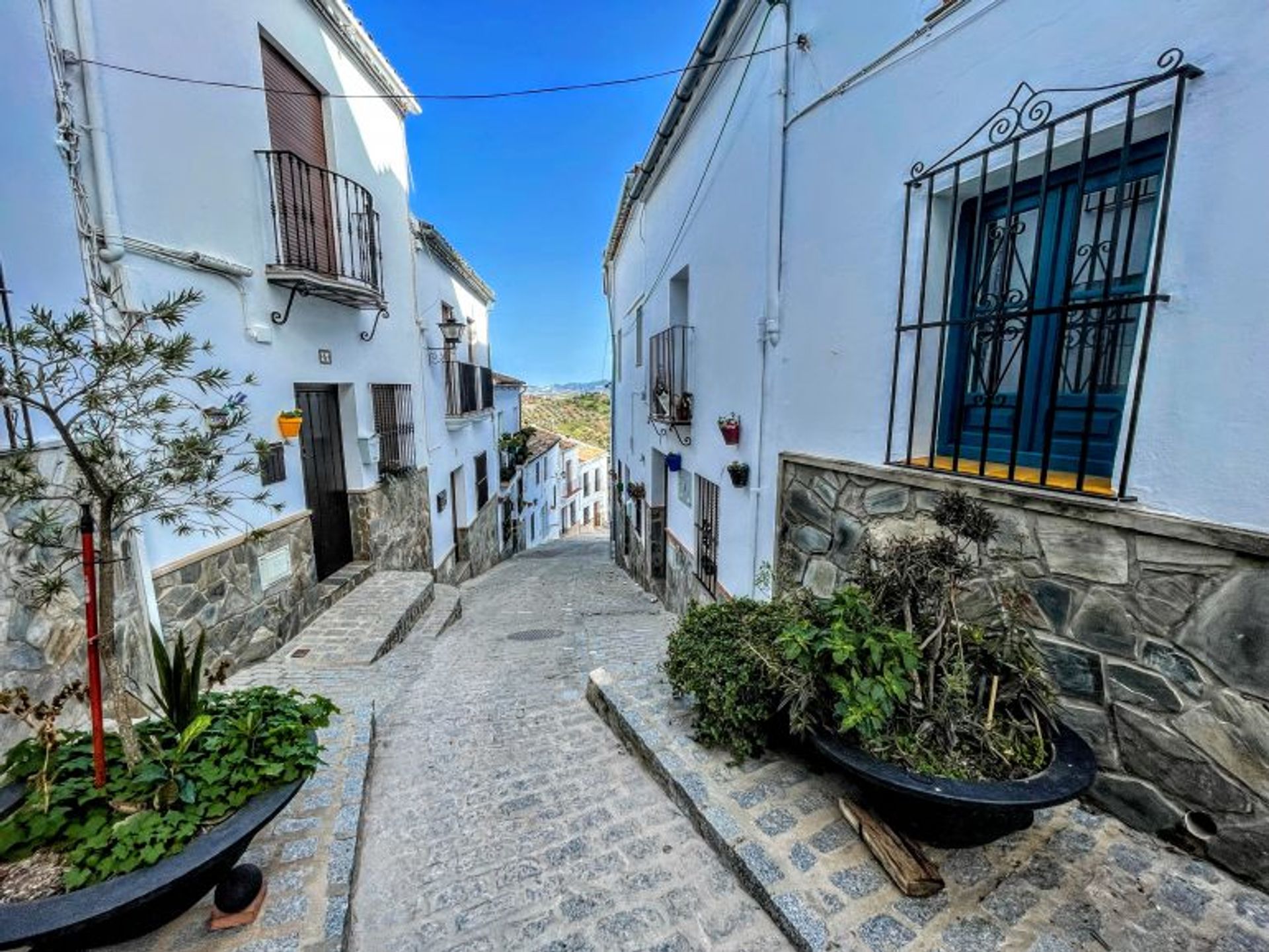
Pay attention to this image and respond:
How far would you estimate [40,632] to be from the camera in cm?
292

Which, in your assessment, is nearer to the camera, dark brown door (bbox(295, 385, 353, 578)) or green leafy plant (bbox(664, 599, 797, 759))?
green leafy plant (bbox(664, 599, 797, 759))

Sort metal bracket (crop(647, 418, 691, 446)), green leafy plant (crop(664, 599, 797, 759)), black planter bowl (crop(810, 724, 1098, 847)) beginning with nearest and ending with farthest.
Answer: black planter bowl (crop(810, 724, 1098, 847)) < green leafy plant (crop(664, 599, 797, 759)) < metal bracket (crop(647, 418, 691, 446))

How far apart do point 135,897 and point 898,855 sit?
2.49 metres

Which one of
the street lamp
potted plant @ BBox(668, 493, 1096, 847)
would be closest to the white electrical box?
the street lamp

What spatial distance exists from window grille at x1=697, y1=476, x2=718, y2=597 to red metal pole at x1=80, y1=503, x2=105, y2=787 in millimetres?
4891

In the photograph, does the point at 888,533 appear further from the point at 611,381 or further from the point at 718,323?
the point at 611,381

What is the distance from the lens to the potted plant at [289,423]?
510cm

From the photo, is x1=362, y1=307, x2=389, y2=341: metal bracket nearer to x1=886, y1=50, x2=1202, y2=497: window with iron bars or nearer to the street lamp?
the street lamp

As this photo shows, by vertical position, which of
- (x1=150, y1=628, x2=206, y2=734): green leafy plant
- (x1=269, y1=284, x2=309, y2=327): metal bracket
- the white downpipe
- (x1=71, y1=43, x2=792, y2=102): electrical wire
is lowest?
(x1=150, y1=628, x2=206, y2=734): green leafy plant

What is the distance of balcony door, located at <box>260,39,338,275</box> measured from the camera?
16.9 feet

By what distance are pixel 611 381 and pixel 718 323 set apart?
8687 mm

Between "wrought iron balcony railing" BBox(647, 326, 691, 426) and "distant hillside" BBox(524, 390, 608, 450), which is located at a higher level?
"wrought iron balcony railing" BBox(647, 326, 691, 426)

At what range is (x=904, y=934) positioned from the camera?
1.77 meters

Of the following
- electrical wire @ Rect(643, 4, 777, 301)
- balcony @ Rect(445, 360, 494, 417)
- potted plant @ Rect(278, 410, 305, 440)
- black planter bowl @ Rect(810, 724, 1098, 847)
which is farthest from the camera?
balcony @ Rect(445, 360, 494, 417)
